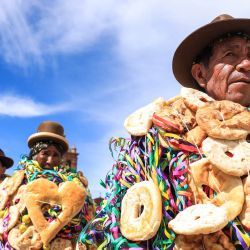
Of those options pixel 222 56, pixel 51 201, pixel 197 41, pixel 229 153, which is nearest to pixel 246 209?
pixel 229 153

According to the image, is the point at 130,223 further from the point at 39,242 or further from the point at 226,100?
the point at 39,242

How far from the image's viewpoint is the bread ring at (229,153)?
5.92ft

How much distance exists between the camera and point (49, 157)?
475cm

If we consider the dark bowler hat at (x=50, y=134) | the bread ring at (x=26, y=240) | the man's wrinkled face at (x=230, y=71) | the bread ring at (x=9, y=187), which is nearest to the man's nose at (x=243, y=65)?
the man's wrinkled face at (x=230, y=71)

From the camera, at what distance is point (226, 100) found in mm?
2098

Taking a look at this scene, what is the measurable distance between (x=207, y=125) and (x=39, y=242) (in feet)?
8.28

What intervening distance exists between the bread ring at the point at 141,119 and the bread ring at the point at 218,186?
1.02ft

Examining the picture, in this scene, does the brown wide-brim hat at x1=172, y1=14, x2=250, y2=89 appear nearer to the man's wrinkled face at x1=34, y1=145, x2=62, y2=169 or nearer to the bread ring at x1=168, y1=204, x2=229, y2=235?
the bread ring at x1=168, y1=204, x2=229, y2=235

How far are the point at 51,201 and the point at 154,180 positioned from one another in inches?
89.8

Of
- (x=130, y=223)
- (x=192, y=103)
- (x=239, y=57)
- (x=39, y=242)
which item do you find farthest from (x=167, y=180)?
(x=39, y=242)

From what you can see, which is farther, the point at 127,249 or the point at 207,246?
the point at 127,249

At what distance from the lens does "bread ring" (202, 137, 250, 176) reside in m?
1.80

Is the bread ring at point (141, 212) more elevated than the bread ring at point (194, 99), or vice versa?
the bread ring at point (194, 99)

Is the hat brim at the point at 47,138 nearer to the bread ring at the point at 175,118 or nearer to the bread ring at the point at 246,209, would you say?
the bread ring at the point at 175,118
